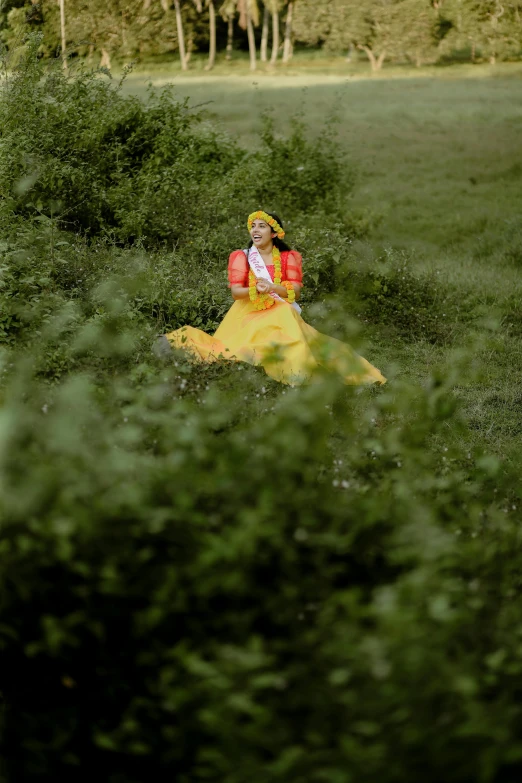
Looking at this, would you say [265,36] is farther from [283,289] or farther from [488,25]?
[283,289]

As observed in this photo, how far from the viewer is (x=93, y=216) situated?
1030 centimetres

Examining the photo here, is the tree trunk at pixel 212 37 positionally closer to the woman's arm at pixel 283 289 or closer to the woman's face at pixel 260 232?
the woman's face at pixel 260 232

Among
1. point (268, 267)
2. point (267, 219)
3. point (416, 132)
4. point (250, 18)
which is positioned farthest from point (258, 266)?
point (250, 18)

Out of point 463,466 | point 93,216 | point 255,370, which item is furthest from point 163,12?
point 463,466

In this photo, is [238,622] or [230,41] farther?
[230,41]

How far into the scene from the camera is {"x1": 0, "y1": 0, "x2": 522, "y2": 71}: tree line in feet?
70.3

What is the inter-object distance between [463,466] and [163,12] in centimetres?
1918

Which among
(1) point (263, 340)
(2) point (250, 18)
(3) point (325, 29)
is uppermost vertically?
(2) point (250, 18)

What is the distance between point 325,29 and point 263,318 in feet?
89.7

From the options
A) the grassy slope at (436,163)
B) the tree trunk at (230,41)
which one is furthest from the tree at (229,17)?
the grassy slope at (436,163)

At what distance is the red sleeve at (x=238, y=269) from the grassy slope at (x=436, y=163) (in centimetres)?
156

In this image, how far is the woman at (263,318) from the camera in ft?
23.8

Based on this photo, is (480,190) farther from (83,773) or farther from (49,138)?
(83,773)

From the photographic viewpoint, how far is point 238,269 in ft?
25.5
